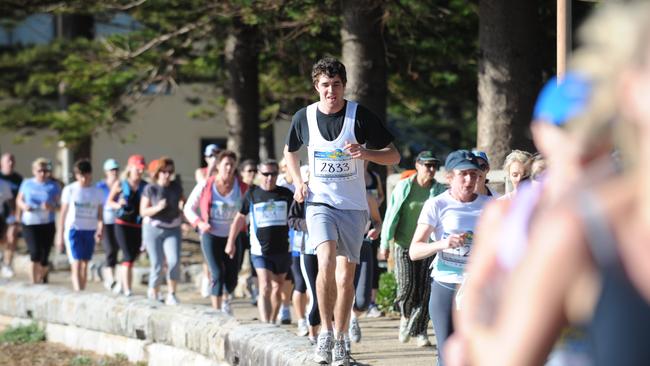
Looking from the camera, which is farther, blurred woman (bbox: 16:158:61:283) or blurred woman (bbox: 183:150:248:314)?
blurred woman (bbox: 16:158:61:283)

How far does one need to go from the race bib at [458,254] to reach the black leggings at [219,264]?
5.46 m

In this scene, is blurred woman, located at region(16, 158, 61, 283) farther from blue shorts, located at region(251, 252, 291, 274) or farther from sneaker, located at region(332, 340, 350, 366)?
sneaker, located at region(332, 340, 350, 366)

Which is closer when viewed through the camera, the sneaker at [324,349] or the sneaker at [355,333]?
the sneaker at [324,349]

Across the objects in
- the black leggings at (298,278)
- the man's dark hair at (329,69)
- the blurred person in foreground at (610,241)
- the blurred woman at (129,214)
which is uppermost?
Result: the man's dark hair at (329,69)

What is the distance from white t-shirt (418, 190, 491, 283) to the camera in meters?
6.70

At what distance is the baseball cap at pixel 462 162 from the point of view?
6.85 meters

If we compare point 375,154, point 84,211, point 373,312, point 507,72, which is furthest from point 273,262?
point 84,211

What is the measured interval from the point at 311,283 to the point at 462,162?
2705 mm

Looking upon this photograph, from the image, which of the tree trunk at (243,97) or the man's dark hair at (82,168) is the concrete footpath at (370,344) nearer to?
the man's dark hair at (82,168)

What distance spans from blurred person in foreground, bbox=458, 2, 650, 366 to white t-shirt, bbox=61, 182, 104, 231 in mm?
12565

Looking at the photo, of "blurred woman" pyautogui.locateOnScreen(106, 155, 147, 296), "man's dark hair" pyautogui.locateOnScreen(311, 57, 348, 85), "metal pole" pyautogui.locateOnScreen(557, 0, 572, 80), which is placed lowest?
"blurred woman" pyautogui.locateOnScreen(106, 155, 147, 296)

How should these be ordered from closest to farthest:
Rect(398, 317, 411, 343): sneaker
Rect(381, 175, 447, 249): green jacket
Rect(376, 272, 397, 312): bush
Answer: Rect(398, 317, 411, 343): sneaker
Rect(381, 175, 447, 249): green jacket
Rect(376, 272, 397, 312): bush

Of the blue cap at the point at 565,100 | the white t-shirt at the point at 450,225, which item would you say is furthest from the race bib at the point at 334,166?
the blue cap at the point at 565,100

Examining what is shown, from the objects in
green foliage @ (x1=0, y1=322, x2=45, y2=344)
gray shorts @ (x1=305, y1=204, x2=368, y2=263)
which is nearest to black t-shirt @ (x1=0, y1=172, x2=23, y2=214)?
green foliage @ (x1=0, y1=322, x2=45, y2=344)
